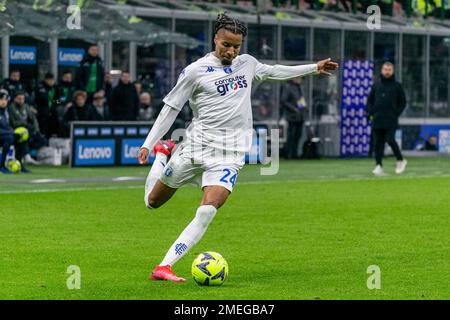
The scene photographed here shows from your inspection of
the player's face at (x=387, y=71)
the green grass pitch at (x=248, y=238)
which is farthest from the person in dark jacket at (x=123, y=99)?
the player's face at (x=387, y=71)

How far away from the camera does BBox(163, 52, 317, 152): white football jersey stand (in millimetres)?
11711

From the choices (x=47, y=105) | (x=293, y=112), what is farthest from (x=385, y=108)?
(x=47, y=105)

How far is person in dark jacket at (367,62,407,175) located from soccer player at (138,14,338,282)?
1567 centimetres

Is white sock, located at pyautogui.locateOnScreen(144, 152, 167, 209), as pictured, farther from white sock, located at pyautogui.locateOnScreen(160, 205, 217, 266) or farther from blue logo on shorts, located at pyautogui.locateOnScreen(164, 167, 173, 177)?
white sock, located at pyautogui.locateOnScreen(160, 205, 217, 266)

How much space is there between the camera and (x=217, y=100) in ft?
38.7

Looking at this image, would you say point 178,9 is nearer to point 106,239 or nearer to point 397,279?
point 106,239

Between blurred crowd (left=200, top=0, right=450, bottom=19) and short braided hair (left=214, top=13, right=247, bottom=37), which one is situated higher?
blurred crowd (left=200, top=0, right=450, bottom=19)

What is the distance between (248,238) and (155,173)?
3.08 metres

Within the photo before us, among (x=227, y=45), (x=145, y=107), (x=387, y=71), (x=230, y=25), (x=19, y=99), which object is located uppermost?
(x=230, y=25)

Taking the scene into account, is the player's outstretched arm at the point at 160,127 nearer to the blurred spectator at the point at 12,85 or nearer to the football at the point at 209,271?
the football at the point at 209,271

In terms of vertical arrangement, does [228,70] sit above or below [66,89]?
above

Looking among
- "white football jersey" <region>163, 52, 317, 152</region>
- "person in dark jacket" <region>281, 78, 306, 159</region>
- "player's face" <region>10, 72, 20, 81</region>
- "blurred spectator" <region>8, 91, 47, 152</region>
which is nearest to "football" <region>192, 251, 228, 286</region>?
"white football jersey" <region>163, 52, 317, 152</region>

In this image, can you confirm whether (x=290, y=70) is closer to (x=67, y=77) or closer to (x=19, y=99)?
(x=19, y=99)
